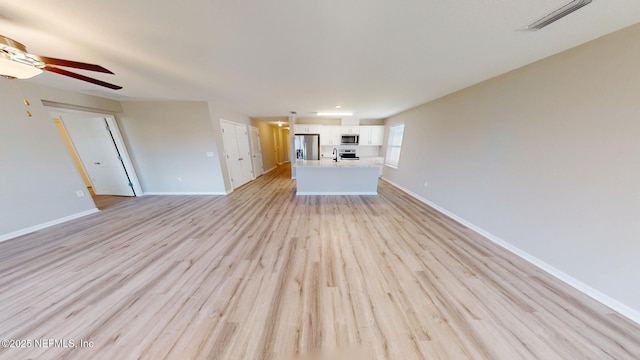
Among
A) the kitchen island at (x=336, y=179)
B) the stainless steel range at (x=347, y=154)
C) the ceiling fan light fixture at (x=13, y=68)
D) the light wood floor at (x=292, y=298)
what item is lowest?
the light wood floor at (x=292, y=298)

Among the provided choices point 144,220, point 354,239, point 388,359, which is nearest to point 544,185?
point 354,239

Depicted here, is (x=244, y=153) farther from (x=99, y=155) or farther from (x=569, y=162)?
(x=569, y=162)

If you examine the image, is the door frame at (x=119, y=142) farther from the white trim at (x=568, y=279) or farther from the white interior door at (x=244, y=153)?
the white trim at (x=568, y=279)

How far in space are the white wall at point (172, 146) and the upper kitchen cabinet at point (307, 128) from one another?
9.18ft

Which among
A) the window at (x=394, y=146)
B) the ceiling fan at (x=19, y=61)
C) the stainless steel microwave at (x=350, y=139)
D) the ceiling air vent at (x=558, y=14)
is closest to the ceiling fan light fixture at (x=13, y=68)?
the ceiling fan at (x=19, y=61)

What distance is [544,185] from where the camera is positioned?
199 cm

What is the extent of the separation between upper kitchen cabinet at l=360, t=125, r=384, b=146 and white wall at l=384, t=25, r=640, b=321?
342 cm

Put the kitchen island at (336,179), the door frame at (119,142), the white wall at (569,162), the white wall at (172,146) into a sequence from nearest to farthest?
the white wall at (569,162) < the door frame at (119,142) < the white wall at (172,146) < the kitchen island at (336,179)

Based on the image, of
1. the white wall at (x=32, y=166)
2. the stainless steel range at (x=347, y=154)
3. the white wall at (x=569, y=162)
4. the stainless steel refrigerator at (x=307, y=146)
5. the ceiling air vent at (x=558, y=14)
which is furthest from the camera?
the stainless steel range at (x=347, y=154)

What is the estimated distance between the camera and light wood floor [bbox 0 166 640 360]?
1.26 metres

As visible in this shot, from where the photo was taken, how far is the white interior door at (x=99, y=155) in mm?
4211

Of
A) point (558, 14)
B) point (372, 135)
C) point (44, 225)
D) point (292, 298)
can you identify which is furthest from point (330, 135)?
point (44, 225)

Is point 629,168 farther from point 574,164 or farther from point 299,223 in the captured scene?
point 299,223

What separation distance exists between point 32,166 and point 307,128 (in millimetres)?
5789
